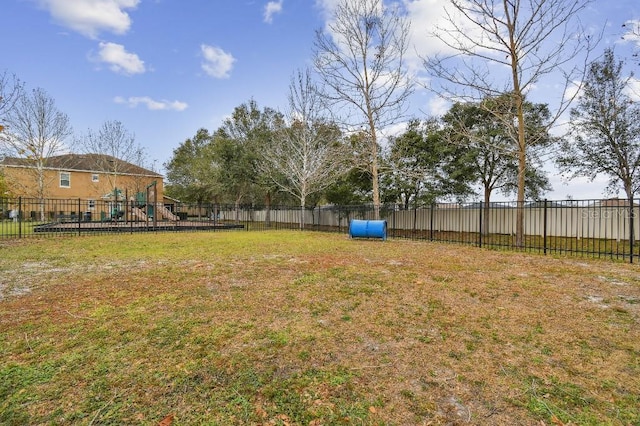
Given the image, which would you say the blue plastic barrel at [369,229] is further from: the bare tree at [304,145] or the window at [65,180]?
the window at [65,180]

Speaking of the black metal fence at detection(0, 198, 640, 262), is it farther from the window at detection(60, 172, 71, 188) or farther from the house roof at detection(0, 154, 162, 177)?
the window at detection(60, 172, 71, 188)

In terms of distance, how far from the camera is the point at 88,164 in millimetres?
31156

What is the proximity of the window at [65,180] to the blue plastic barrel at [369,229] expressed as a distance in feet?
101

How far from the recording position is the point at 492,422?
189 cm

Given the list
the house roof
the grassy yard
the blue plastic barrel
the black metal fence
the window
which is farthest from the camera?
the window

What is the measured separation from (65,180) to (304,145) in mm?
25830

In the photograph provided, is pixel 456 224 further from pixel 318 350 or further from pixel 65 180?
pixel 65 180

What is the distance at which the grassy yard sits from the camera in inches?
78.8

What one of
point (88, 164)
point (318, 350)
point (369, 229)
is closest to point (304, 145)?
point (369, 229)

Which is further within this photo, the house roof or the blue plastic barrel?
the house roof

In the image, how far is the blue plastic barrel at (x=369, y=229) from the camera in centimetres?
1188

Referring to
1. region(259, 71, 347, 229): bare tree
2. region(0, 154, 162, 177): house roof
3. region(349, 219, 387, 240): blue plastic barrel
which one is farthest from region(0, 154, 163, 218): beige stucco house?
region(349, 219, 387, 240): blue plastic barrel

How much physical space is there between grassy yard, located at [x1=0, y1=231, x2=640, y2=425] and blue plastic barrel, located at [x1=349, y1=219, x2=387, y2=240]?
6.18m

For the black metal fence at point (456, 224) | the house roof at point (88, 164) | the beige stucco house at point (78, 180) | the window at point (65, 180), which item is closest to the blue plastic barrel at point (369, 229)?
the black metal fence at point (456, 224)
